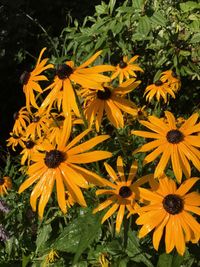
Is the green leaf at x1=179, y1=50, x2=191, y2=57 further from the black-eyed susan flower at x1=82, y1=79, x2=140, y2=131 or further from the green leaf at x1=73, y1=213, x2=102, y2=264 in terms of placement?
the green leaf at x1=73, y1=213, x2=102, y2=264

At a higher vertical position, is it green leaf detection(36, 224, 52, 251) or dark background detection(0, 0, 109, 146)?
dark background detection(0, 0, 109, 146)

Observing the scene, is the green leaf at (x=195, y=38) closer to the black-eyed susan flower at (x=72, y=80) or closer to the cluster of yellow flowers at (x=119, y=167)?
the cluster of yellow flowers at (x=119, y=167)

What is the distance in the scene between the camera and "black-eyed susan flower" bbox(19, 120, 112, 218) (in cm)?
159

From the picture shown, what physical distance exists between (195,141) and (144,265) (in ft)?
1.95

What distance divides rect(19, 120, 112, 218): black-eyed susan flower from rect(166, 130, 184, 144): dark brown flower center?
0.29m

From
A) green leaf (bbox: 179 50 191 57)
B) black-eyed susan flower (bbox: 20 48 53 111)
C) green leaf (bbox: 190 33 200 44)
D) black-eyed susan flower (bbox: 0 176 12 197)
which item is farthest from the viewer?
green leaf (bbox: 179 50 191 57)

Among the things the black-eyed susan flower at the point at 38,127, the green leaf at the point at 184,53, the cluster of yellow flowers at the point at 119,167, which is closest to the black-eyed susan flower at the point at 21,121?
the black-eyed susan flower at the point at 38,127

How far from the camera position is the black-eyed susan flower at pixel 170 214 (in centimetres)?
161

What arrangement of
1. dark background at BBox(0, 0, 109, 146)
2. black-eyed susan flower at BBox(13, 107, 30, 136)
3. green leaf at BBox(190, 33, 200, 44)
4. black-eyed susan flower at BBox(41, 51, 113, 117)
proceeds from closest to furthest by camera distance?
black-eyed susan flower at BBox(41, 51, 113, 117) < black-eyed susan flower at BBox(13, 107, 30, 136) < green leaf at BBox(190, 33, 200, 44) < dark background at BBox(0, 0, 109, 146)

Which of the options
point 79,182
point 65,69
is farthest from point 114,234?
point 65,69

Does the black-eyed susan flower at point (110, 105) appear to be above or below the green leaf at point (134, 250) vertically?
above

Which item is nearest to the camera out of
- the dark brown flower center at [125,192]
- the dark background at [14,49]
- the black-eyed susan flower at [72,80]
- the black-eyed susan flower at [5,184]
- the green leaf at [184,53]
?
the black-eyed susan flower at [72,80]

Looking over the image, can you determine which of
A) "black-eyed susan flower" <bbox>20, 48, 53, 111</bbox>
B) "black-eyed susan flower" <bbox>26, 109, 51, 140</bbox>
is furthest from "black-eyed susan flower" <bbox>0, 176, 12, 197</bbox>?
"black-eyed susan flower" <bbox>20, 48, 53, 111</bbox>

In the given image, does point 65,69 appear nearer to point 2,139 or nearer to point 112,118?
point 112,118
